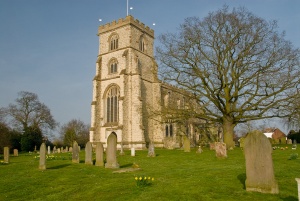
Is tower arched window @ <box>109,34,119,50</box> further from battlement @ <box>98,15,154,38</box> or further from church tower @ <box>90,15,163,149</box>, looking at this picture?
battlement @ <box>98,15,154,38</box>

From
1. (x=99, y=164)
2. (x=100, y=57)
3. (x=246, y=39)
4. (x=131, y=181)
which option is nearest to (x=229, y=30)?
(x=246, y=39)

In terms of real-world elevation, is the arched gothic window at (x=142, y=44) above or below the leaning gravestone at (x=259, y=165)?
above

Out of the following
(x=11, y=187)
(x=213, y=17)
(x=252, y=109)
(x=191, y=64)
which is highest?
(x=213, y=17)

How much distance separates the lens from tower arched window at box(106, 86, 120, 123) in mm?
34219

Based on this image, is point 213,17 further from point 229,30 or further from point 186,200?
point 186,200

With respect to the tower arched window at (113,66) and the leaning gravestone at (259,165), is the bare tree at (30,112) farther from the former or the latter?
the leaning gravestone at (259,165)

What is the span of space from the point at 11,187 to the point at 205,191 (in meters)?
5.90

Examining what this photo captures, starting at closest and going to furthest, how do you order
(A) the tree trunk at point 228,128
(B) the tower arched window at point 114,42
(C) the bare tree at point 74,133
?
(A) the tree trunk at point 228,128 → (B) the tower arched window at point 114,42 → (C) the bare tree at point 74,133

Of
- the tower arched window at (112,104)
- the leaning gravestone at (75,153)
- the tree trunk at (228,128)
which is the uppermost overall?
the tower arched window at (112,104)

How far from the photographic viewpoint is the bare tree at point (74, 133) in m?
52.3

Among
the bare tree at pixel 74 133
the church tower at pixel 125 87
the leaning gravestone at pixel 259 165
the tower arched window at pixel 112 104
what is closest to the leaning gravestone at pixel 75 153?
the leaning gravestone at pixel 259 165

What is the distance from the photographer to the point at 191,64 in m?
20.8

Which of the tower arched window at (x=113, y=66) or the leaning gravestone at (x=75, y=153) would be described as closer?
the leaning gravestone at (x=75, y=153)

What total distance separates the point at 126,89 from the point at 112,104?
124 inches
